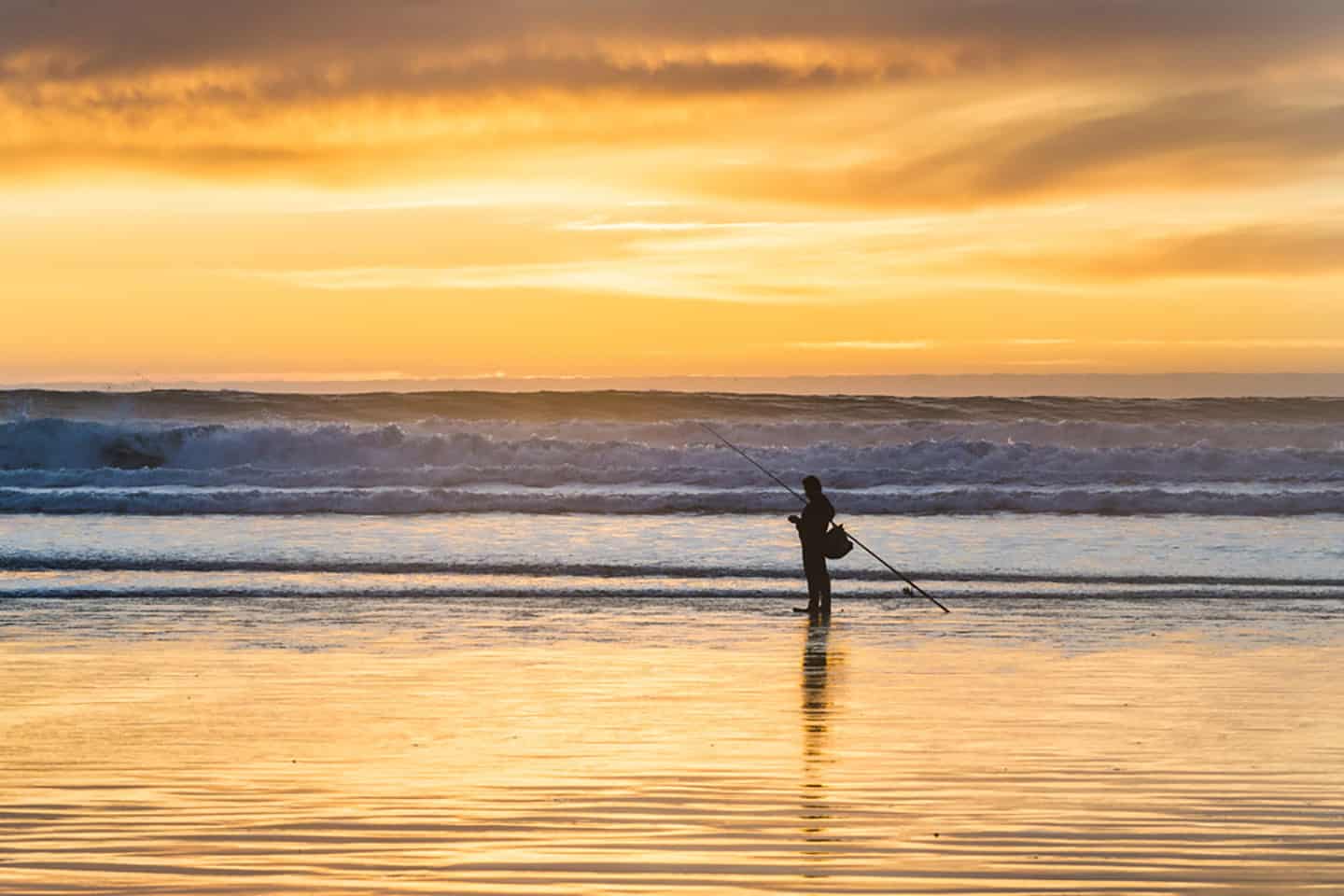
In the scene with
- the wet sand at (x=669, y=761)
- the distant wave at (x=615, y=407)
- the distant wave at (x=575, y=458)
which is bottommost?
the wet sand at (x=669, y=761)

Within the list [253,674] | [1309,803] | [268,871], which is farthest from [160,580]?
[1309,803]

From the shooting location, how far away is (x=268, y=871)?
6.15m

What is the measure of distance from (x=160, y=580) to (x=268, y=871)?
12.2 m

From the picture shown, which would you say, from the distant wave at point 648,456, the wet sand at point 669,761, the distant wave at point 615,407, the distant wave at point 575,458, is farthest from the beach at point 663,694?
the distant wave at point 615,407

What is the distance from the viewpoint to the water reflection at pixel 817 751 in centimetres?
651

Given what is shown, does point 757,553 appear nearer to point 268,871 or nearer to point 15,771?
point 15,771

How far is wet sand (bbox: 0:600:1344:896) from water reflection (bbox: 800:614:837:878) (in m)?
0.03

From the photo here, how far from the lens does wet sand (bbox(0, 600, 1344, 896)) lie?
625cm

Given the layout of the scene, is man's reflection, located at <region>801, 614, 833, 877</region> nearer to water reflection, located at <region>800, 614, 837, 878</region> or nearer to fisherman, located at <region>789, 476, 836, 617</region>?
water reflection, located at <region>800, 614, 837, 878</region>

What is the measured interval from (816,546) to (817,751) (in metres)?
6.87

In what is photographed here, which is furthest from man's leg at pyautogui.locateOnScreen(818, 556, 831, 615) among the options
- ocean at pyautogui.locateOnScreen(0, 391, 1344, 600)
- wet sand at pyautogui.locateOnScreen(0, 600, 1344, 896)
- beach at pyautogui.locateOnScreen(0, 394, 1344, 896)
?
ocean at pyautogui.locateOnScreen(0, 391, 1344, 600)

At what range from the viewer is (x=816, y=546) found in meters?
15.4

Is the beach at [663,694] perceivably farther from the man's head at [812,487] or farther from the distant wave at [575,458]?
the distant wave at [575,458]

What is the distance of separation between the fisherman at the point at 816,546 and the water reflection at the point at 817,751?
1.18m
